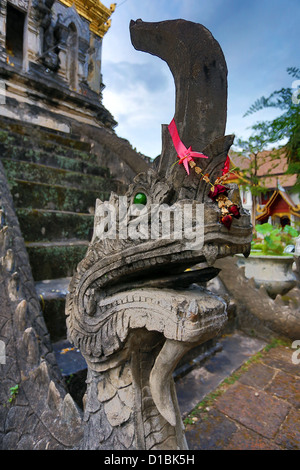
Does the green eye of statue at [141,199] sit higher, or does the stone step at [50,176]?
the stone step at [50,176]

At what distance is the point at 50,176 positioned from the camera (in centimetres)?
387

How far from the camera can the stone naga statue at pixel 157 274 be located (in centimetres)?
93

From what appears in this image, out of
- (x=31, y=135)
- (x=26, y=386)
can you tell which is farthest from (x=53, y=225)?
(x=31, y=135)

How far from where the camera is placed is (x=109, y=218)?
117cm

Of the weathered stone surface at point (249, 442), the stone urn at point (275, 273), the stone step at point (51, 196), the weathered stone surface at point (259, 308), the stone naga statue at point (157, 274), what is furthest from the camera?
the stone urn at point (275, 273)

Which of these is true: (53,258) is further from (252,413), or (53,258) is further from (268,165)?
(268,165)

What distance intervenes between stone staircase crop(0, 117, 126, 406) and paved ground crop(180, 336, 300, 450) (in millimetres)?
1079

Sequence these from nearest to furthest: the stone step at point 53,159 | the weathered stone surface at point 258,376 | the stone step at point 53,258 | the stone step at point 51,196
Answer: the weathered stone surface at point 258,376 → the stone step at point 53,258 → the stone step at point 51,196 → the stone step at point 53,159

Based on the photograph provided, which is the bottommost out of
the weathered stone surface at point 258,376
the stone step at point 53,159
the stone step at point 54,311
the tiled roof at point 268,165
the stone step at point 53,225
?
the weathered stone surface at point 258,376

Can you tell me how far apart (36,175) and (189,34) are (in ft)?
Answer: 10.5

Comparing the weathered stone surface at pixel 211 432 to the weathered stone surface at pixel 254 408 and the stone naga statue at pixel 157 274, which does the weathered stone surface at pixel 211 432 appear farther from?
the stone naga statue at pixel 157 274

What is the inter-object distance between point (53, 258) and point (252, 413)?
248 centimetres

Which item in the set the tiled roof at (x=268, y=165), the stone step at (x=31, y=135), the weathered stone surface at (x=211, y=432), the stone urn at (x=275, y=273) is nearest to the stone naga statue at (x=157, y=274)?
the weathered stone surface at (x=211, y=432)
